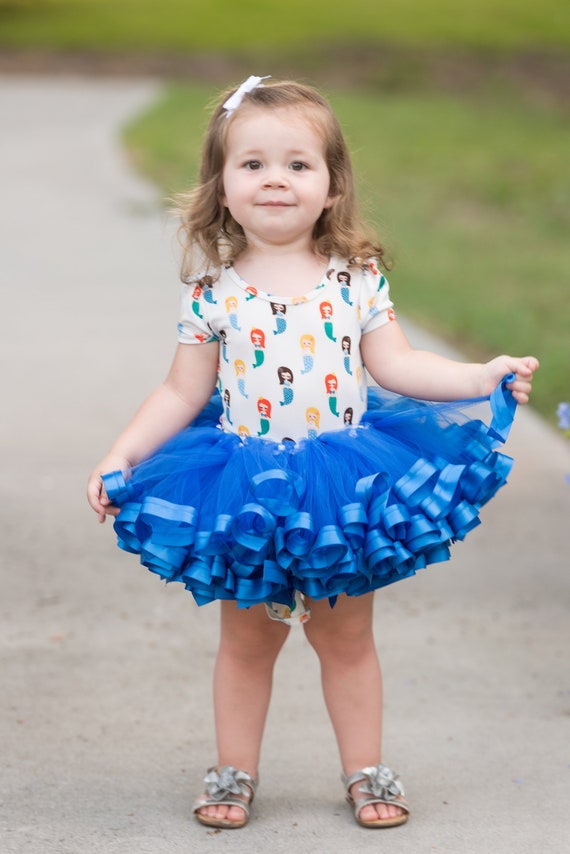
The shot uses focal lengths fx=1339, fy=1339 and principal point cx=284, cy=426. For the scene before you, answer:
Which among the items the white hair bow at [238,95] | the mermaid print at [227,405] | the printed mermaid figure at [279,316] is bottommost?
the mermaid print at [227,405]

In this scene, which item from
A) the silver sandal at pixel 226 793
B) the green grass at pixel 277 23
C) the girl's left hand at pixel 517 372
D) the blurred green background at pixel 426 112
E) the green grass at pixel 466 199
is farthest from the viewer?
the green grass at pixel 277 23

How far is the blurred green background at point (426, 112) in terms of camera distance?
28.4 ft

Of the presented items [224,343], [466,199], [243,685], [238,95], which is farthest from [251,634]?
[466,199]

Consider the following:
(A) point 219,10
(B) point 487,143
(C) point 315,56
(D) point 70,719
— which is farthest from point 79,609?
(A) point 219,10

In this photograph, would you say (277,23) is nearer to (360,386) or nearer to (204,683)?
(204,683)

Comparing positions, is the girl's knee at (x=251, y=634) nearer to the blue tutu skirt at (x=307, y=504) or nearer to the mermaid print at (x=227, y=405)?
the blue tutu skirt at (x=307, y=504)

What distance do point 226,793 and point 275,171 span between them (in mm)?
1305

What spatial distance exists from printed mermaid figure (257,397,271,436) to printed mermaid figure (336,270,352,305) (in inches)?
10.8

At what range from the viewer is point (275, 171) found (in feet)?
9.04

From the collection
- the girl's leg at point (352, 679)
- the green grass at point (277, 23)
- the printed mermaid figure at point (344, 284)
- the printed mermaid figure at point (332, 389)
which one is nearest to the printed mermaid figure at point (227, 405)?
the printed mermaid figure at point (332, 389)

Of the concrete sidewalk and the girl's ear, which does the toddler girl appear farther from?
the concrete sidewalk

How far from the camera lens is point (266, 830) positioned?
278 cm

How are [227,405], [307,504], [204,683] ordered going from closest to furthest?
[307,504] → [227,405] → [204,683]

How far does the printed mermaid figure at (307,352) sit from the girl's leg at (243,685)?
54 cm
